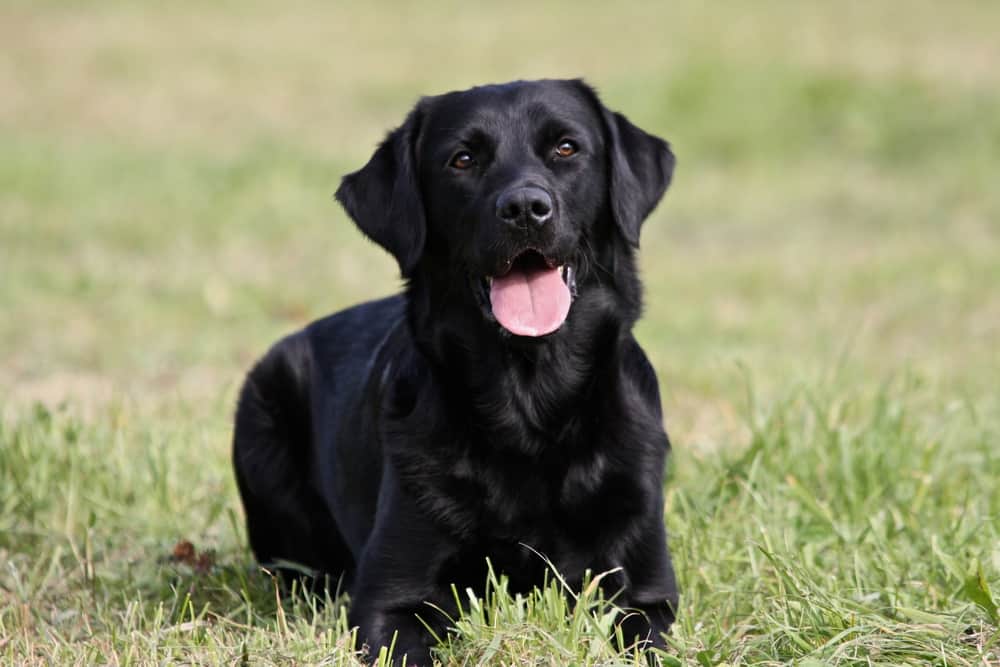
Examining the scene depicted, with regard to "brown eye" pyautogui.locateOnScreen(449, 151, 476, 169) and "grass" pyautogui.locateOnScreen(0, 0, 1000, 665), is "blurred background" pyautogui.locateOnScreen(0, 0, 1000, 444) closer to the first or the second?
"grass" pyautogui.locateOnScreen(0, 0, 1000, 665)

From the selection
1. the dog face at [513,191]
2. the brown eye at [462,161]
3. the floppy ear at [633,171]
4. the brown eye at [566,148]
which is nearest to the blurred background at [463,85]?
the floppy ear at [633,171]

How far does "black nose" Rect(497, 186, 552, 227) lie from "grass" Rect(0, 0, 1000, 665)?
2.90 ft

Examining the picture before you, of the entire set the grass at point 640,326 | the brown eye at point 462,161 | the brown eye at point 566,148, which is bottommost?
the grass at point 640,326

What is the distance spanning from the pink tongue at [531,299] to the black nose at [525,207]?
20 centimetres

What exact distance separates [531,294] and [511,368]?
0.22 meters

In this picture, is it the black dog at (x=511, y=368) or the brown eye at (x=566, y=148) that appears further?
the brown eye at (x=566, y=148)

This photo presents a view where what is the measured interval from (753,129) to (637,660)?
11.8 m

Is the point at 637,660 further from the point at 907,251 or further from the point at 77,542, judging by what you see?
the point at 907,251

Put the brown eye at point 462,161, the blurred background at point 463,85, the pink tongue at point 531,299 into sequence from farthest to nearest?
the blurred background at point 463,85
the brown eye at point 462,161
the pink tongue at point 531,299

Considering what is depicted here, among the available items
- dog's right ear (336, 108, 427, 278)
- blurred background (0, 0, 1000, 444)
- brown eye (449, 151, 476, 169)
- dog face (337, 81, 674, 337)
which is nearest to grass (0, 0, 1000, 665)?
blurred background (0, 0, 1000, 444)

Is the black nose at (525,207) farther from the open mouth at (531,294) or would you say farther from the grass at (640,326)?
the grass at (640,326)

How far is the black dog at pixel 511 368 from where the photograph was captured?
3316 mm

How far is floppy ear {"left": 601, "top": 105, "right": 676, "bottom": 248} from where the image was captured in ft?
11.7

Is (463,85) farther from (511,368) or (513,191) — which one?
(513,191)
